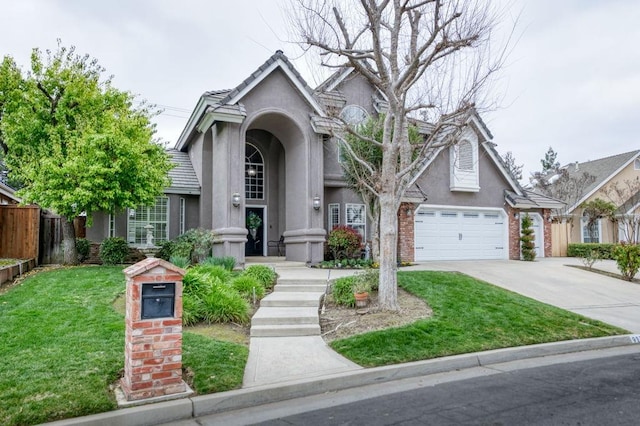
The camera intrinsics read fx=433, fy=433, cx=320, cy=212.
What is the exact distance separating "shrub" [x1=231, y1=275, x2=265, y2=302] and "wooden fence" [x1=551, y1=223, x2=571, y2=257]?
1804 cm

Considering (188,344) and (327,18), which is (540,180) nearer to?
(327,18)

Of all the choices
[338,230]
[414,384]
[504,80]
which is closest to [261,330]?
[414,384]

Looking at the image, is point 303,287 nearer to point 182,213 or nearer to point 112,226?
point 182,213

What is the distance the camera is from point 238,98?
14.1m

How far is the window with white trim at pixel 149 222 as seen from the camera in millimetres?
15898

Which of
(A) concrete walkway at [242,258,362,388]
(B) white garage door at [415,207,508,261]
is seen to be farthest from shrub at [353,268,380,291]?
(B) white garage door at [415,207,508,261]

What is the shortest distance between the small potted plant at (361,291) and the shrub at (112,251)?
8.61 meters

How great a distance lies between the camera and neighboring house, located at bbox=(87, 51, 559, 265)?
46.8ft

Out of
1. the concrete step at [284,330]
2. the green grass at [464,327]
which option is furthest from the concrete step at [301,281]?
the concrete step at [284,330]

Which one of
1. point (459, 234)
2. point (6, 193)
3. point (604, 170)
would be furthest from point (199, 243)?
point (604, 170)

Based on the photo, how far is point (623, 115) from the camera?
26984mm

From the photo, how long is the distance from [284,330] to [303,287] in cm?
293

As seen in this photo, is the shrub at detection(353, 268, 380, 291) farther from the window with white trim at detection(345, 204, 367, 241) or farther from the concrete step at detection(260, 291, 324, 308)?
the window with white trim at detection(345, 204, 367, 241)

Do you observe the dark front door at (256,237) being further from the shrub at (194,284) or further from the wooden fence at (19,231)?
the shrub at (194,284)
